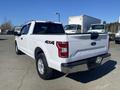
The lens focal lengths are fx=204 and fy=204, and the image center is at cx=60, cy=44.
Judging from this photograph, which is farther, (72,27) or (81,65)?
(72,27)

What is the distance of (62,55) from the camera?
5473 mm

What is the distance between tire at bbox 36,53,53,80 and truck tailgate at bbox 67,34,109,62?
1.06m

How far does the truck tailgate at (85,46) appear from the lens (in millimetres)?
5535

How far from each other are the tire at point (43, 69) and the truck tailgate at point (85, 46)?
106cm

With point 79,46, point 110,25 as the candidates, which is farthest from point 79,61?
point 110,25

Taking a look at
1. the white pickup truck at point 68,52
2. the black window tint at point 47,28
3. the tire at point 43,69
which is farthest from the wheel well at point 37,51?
the black window tint at point 47,28

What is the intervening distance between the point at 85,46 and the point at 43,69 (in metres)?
1.58

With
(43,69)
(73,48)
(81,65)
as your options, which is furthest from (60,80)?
(73,48)

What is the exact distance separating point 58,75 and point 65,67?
1597 millimetres

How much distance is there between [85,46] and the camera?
19.3ft

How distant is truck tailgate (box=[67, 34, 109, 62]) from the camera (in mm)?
5535

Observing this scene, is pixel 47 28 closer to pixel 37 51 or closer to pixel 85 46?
pixel 37 51

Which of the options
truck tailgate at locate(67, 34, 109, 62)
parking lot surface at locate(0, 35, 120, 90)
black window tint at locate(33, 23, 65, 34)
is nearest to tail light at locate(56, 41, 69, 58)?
truck tailgate at locate(67, 34, 109, 62)

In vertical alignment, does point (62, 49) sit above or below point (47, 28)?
below
